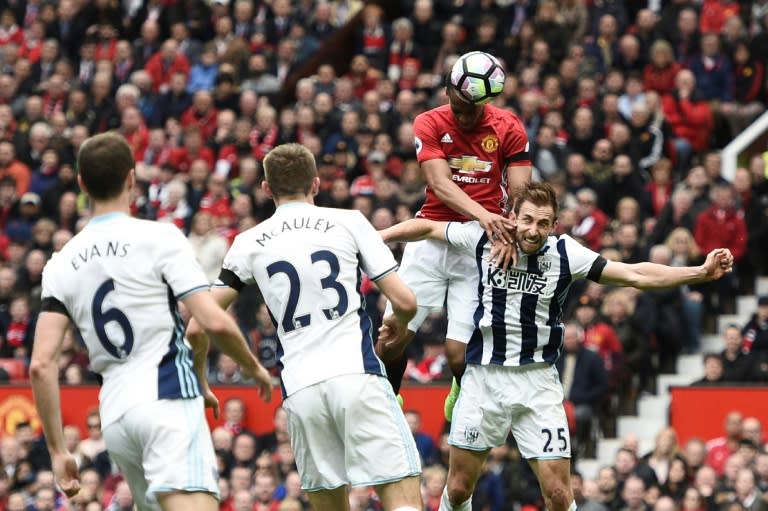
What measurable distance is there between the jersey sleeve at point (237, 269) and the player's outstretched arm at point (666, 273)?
7.35ft

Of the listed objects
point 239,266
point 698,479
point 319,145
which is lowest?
point 698,479

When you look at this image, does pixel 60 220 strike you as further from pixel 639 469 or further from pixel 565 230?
pixel 639 469

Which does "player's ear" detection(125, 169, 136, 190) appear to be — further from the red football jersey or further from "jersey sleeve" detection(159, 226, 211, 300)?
the red football jersey

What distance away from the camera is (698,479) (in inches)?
612

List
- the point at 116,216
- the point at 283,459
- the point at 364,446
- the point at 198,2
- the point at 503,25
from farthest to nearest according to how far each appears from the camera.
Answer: the point at 198,2 → the point at 503,25 → the point at 283,459 → the point at 364,446 → the point at 116,216

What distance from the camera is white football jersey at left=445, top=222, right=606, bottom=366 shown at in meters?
9.72

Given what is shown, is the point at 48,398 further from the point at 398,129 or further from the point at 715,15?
the point at 715,15

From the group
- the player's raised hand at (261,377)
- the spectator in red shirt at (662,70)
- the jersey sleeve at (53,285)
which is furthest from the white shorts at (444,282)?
the spectator in red shirt at (662,70)

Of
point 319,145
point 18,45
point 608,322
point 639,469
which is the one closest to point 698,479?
point 639,469

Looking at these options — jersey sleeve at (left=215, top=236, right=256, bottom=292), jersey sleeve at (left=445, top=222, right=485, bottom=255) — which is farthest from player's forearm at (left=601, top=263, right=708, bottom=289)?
jersey sleeve at (left=215, top=236, right=256, bottom=292)

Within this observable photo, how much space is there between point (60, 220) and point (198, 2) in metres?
4.77

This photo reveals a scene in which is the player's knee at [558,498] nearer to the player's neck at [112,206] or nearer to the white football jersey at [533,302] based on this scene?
the white football jersey at [533,302]

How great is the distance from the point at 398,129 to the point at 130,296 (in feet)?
42.2

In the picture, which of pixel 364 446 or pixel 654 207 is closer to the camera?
pixel 364 446
